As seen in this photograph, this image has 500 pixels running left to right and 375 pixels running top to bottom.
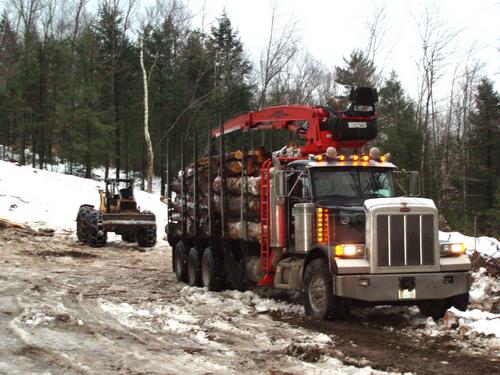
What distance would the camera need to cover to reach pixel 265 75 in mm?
39594

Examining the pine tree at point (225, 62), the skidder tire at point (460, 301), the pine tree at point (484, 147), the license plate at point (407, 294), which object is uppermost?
the pine tree at point (225, 62)

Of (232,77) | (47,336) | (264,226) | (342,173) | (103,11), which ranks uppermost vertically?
(103,11)

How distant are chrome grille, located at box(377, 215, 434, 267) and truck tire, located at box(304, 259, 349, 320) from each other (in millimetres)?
799

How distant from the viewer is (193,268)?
45.3ft

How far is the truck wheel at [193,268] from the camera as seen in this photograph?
13.6 metres

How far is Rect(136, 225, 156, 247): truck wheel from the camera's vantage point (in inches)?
891

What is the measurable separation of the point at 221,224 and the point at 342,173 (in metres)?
3.62

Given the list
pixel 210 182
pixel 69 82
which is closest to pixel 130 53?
pixel 69 82

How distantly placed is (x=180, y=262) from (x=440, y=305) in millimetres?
7319

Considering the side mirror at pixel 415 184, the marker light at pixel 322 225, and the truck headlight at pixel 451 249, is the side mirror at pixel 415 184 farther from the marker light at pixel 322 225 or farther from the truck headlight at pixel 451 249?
the marker light at pixel 322 225

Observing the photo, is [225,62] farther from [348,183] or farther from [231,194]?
[348,183]

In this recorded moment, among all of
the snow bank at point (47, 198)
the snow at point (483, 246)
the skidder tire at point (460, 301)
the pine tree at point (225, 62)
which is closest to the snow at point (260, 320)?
the snow at point (483, 246)

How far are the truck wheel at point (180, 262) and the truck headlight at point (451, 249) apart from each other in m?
7.07

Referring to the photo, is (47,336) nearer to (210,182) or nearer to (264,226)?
(264,226)
